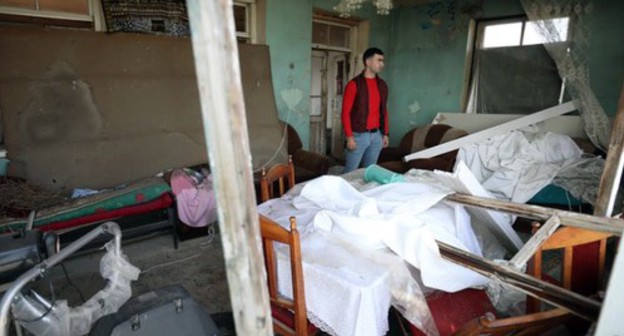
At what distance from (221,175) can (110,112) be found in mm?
2932

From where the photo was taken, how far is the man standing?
3133mm

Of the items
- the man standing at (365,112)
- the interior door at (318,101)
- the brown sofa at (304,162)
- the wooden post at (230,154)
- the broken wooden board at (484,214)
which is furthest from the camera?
the interior door at (318,101)

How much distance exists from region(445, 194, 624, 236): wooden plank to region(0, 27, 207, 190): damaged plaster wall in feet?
9.06

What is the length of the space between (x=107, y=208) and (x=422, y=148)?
11.7ft

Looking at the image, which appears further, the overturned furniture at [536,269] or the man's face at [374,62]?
the man's face at [374,62]

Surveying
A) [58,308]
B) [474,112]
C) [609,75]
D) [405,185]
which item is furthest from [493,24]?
[58,308]

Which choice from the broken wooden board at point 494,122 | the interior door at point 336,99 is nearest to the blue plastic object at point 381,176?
the broken wooden board at point 494,122

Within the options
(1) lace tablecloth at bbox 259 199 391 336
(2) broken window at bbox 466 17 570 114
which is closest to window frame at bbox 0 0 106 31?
(1) lace tablecloth at bbox 259 199 391 336

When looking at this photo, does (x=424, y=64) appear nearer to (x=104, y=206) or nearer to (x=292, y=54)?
(x=292, y=54)

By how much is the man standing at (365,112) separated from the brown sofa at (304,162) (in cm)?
55

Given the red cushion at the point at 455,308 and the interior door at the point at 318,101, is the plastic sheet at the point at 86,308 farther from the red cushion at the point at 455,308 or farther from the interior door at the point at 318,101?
the interior door at the point at 318,101

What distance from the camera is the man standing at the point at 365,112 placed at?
313 cm

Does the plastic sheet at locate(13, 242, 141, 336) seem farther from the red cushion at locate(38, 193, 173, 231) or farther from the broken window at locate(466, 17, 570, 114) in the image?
the broken window at locate(466, 17, 570, 114)

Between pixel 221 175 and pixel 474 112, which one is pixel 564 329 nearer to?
pixel 221 175
